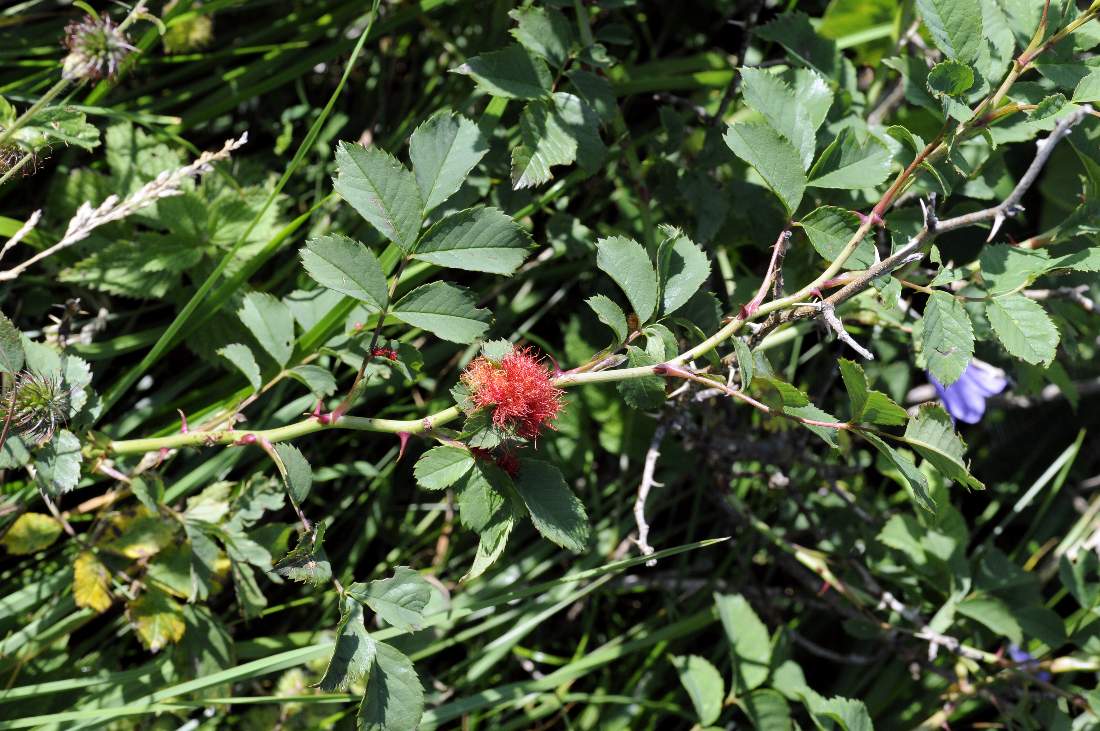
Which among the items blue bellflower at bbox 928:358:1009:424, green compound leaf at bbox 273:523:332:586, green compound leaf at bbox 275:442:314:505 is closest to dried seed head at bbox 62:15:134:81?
green compound leaf at bbox 275:442:314:505

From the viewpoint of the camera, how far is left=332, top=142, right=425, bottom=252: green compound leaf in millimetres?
1164

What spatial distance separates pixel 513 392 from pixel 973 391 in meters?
1.09

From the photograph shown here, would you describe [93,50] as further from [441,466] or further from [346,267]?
[441,466]

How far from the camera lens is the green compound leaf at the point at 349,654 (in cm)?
110

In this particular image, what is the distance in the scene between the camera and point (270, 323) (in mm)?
1394

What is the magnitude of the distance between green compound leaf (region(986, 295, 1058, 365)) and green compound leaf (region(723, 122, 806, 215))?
323 mm

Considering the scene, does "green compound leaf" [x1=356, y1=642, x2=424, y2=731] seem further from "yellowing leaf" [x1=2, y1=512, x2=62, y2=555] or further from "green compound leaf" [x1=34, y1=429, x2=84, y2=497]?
"yellowing leaf" [x1=2, y1=512, x2=62, y2=555]

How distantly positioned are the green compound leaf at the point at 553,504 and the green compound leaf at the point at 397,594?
17 cm

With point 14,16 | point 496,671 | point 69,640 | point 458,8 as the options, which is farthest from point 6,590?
point 458,8

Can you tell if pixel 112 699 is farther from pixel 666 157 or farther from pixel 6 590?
pixel 666 157

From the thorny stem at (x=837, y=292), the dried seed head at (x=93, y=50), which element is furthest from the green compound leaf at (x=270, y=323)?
the dried seed head at (x=93, y=50)

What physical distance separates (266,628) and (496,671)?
0.45 m

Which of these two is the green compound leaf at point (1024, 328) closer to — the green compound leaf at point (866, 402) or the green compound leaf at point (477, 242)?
the green compound leaf at point (866, 402)

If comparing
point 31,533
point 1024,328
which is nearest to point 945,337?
point 1024,328
